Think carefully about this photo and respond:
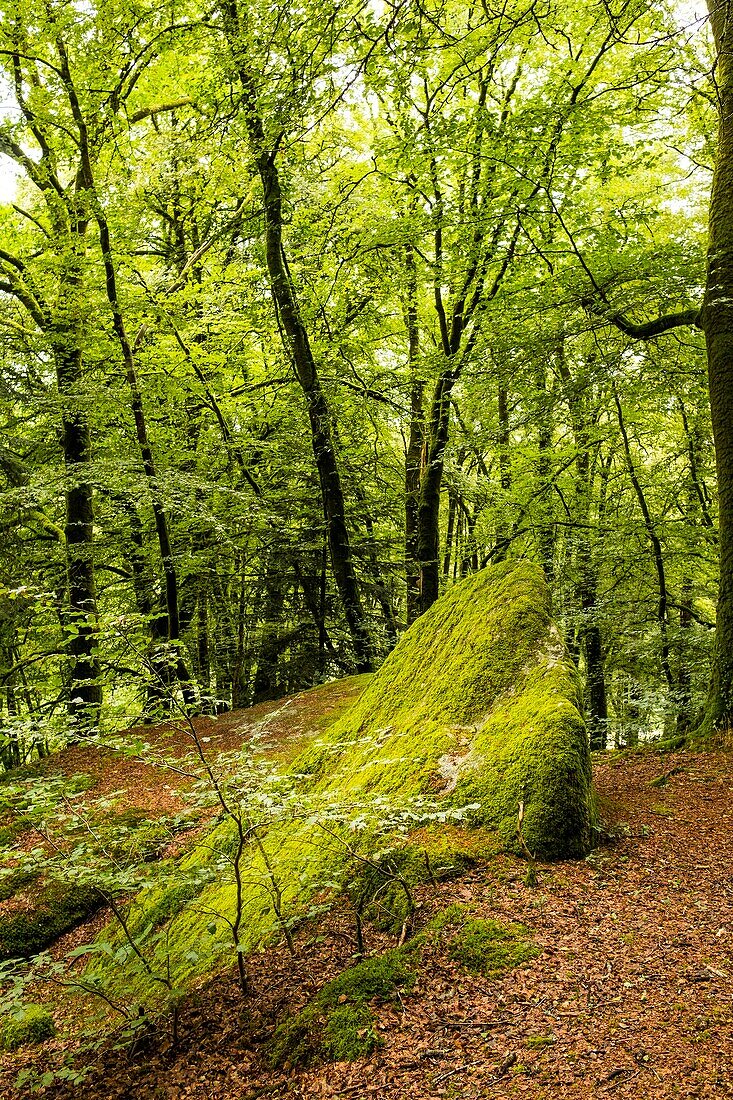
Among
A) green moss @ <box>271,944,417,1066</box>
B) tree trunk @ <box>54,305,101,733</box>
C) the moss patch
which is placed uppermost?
tree trunk @ <box>54,305,101,733</box>

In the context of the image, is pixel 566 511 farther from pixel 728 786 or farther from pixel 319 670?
pixel 728 786

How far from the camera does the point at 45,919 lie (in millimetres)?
5598

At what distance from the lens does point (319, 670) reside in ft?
36.3

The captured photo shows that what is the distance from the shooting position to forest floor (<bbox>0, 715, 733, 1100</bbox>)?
2.20 meters

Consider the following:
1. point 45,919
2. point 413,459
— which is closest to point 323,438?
point 413,459

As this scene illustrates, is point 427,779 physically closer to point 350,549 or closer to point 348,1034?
point 348,1034

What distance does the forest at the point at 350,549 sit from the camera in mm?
3109

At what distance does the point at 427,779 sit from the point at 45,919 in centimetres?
398

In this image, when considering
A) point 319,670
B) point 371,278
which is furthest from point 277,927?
point 371,278

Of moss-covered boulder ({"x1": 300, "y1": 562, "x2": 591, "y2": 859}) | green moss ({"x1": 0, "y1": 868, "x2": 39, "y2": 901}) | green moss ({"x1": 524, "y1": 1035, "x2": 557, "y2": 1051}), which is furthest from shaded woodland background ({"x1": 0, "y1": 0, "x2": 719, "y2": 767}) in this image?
green moss ({"x1": 524, "y1": 1035, "x2": 557, "y2": 1051})

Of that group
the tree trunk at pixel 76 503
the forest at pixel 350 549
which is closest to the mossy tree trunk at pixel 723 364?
the forest at pixel 350 549

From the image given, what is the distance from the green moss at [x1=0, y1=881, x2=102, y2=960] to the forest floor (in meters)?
1.68

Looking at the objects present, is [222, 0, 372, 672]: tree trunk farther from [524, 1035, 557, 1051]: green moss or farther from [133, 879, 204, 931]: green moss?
[524, 1035, 557, 1051]: green moss

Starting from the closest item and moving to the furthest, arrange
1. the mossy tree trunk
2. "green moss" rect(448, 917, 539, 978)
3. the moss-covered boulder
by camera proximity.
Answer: "green moss" rect(448, 917, 539, 978) < the moss-covered boulder < the mossy tree trunk
